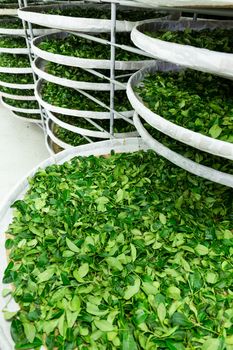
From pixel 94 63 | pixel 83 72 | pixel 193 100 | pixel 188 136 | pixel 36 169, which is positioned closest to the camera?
pixel 188 136

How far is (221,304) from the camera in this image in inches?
42.2

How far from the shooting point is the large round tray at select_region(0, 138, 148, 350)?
103 cm

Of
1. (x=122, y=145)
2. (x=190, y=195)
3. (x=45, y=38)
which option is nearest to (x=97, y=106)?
(x=122, y=145)

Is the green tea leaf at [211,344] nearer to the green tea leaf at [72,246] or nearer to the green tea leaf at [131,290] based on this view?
the green tea leaf at [131,290]

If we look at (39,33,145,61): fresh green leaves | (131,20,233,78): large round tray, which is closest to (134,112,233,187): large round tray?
(131,20,233,78): large round tray

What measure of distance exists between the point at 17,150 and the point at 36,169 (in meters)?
2.26

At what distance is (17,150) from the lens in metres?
3.86

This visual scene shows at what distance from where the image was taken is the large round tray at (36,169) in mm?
1034

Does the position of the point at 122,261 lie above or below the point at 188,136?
below

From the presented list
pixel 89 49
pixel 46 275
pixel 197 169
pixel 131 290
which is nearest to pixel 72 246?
pixel 46 275

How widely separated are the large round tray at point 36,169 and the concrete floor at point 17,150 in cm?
145

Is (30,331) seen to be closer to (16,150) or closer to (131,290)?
(131,290)

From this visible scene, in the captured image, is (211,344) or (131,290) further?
(131,290)

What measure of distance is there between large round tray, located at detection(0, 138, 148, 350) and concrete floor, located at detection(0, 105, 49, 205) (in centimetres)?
145
